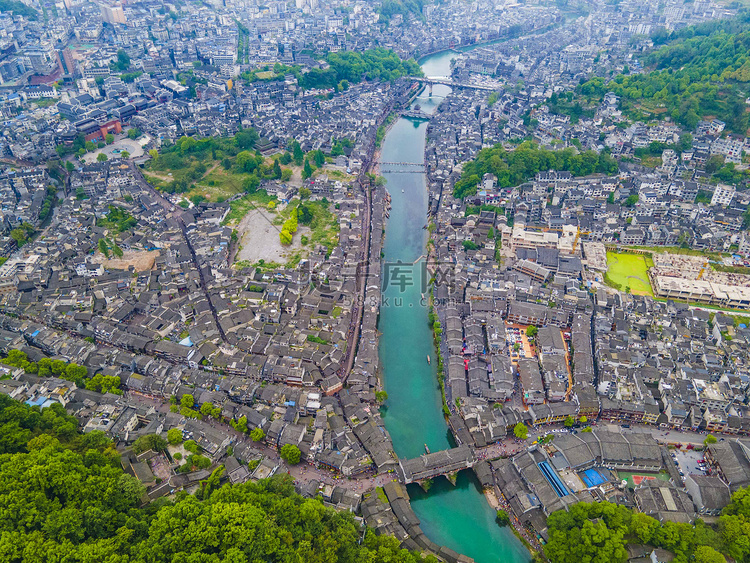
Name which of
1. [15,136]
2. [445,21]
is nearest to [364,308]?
[15,136]

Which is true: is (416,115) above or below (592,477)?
above

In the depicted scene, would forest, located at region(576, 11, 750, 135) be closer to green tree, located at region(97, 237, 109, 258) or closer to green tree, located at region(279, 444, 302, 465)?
green tree, located at region(279, 444, 302, 465)

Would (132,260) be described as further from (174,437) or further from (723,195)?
(723,195)

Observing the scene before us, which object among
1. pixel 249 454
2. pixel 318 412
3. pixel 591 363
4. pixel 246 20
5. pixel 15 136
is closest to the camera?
pixel 249 454

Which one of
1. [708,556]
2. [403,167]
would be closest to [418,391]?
[708,556]

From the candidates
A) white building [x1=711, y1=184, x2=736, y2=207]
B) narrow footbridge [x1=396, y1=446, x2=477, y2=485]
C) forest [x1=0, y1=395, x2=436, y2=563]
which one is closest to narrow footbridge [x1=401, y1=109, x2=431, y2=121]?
white building [x1=711, y1=184, x2=736, y2=207]

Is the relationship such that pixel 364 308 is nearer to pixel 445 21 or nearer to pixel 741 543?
pixel 741 543
